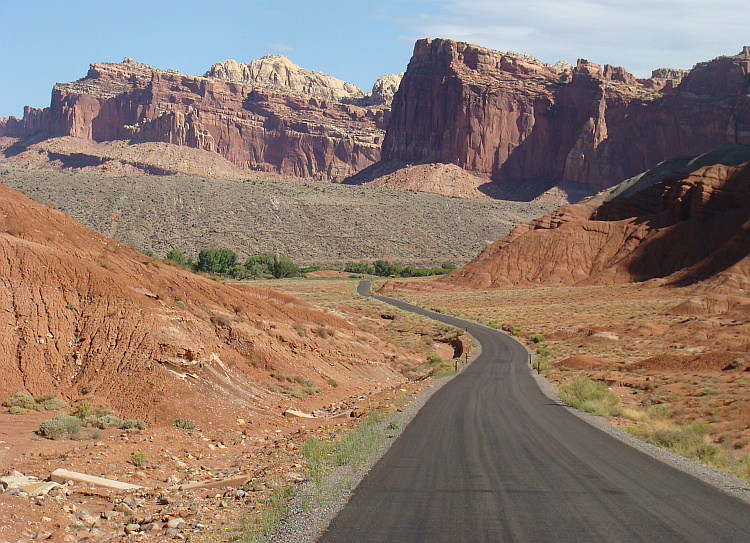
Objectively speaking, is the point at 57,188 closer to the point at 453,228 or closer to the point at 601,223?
the point at 453,228

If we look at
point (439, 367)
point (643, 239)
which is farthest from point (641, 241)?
point (439, 367)

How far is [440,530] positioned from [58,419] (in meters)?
8.57

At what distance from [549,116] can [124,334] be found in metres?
185

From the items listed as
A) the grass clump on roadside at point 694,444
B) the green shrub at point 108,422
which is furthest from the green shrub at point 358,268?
the green shrub at point 108,422

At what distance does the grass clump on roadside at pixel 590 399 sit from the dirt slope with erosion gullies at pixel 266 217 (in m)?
86.1

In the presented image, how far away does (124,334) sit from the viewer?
18.3 m

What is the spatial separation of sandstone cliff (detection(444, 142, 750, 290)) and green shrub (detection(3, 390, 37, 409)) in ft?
203

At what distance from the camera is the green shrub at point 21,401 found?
14234 mm

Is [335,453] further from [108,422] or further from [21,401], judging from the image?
[21,401]

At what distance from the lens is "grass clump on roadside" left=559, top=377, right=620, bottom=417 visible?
64.8ft

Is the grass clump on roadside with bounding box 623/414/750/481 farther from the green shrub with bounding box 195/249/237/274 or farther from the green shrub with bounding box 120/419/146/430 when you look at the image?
the green shrub with bounding box 195/249/237/274

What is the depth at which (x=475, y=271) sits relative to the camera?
305ft

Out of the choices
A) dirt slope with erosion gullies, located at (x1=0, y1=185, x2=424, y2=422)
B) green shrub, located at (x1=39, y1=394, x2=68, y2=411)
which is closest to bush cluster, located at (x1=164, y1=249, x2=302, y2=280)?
dirt slope with erosion gullies, located at (x1=0, y1=185, x2=424, y2=422)

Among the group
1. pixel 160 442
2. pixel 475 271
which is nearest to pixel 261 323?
pixel 160 442
